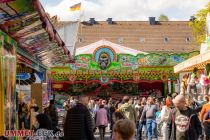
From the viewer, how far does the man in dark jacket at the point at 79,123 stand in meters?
7.82

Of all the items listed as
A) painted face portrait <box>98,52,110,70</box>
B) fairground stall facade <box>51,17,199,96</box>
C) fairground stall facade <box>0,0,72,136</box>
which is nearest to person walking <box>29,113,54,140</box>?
fairground stall facade <box>0,0,72,136</box>

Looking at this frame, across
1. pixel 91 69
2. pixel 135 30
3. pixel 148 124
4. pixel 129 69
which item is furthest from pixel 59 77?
pixel 135 30

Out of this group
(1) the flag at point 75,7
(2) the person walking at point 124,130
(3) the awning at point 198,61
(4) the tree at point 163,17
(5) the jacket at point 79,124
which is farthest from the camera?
(4) the tree at point 163,17

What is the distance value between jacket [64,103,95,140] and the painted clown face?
1588 millimetres

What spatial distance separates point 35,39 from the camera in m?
9.20

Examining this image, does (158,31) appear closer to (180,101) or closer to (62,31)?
(62,31)

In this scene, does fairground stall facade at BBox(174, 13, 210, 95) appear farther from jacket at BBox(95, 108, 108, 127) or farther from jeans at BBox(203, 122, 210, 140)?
jacket at BBox(95, 108, 108, 127)

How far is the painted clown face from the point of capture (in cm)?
706

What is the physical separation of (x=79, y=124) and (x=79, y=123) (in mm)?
18

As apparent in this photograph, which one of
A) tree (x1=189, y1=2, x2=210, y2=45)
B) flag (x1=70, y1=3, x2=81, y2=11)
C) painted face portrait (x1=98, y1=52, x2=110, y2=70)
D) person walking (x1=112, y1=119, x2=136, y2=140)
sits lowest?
person walking (x1=112, y1=119, x2=136, y2=140)

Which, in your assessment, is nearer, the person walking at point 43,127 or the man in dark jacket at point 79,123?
the man in dark jacket at point 79,123

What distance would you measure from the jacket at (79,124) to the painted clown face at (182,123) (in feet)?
5.21

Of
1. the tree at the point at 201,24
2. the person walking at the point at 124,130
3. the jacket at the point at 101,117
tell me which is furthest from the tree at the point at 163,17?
the person walking at the point at 124,130

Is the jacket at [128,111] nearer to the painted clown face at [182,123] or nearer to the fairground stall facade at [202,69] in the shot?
the fairground stall facade at [202,69]
